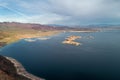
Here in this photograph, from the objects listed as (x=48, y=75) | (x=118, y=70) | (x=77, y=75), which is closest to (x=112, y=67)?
(x=118, y=70)

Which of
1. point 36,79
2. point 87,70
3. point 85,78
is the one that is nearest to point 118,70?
point 87,70

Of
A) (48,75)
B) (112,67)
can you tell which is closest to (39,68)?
(48,75)

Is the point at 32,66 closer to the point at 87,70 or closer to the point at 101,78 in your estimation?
the point at 87,70

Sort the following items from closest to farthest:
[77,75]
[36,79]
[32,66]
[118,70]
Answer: [36,79] → [77,75] → [118,70] → [32,66]

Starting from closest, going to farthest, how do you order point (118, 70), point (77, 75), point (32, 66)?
point (77, 75), point (118, 70), point (32, 66)

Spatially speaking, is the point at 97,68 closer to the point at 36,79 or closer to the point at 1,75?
the point at 36,79

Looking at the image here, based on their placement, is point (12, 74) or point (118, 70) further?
point (118, 70)

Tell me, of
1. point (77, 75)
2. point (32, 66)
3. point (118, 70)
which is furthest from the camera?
point (32, 66)

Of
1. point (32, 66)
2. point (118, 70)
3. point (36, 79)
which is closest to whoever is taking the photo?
point (36, 79)

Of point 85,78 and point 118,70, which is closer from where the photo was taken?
point 85,78
